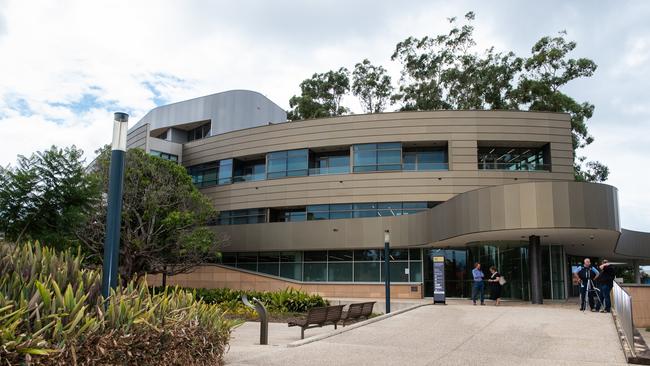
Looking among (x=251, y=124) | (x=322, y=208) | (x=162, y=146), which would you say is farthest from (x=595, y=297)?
(x=251, y=124)

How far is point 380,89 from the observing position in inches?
2083

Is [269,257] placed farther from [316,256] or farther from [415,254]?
[415,254]

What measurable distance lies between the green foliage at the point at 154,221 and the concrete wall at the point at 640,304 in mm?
19191

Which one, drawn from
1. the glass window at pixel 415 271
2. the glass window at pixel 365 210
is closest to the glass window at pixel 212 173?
the glass window at pixel 365 210

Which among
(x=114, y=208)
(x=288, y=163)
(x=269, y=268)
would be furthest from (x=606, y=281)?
(x=269, y=268)

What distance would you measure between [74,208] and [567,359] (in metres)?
12.1

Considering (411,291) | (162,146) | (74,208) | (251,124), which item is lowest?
(411,291)

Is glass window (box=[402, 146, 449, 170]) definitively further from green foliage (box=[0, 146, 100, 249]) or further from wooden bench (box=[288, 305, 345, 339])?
green foliage (box=[0, 146, 100, 249])

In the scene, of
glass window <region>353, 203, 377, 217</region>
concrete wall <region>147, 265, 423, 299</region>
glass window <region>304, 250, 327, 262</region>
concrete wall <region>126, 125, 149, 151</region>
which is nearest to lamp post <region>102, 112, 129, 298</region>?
concrete wall <region>147, 265, 423, 299</region>

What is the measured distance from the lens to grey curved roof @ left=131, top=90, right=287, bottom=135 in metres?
44.7

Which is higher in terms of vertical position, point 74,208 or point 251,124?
point 251,124

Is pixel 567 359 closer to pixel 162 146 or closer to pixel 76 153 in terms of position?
pixel 76 153

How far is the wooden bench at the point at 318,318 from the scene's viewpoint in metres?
13.5

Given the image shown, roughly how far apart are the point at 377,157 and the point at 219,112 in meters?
17.6
